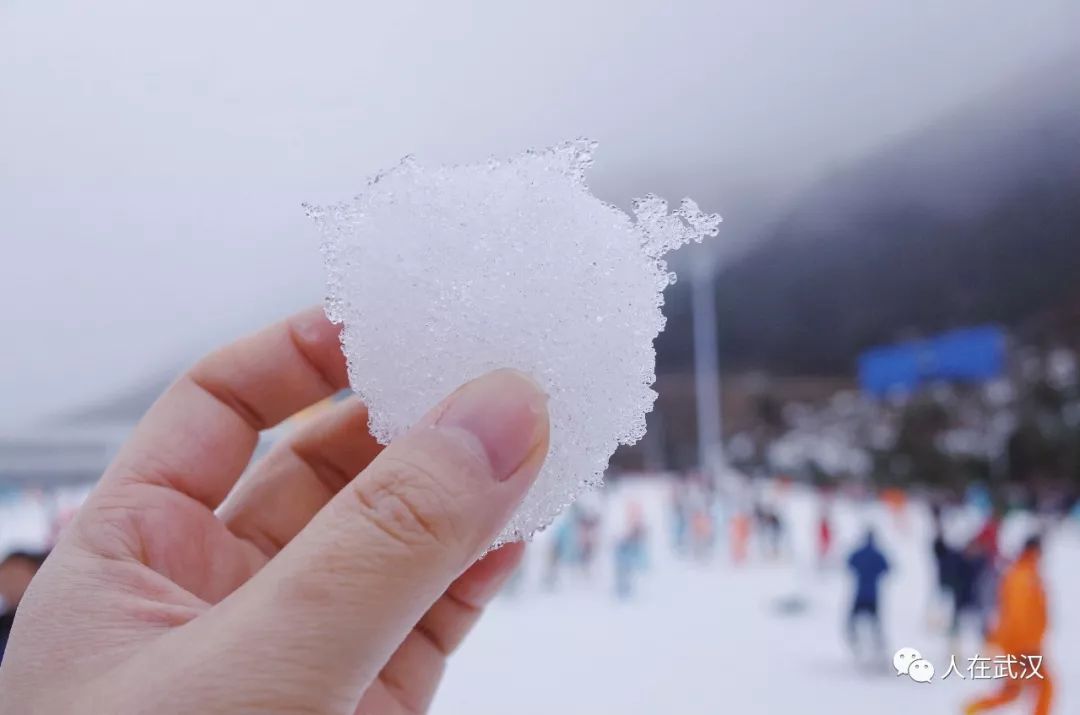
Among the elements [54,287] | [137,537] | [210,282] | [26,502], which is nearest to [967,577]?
[137,537]

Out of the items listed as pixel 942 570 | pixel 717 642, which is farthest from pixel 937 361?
pixel 717 642

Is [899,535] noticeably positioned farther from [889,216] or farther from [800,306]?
[889,216]


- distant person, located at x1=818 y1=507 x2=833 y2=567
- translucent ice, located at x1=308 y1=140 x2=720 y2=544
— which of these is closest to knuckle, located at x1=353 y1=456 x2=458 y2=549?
translucent ice, located at x1=308 y1=140 x2=720 y2=544

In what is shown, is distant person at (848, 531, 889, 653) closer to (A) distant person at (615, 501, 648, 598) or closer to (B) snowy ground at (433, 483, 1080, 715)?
(B) snowy ground at (433, 483, 1080, 715)

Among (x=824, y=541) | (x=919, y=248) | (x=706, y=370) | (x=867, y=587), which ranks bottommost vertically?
(x=867, y=587)

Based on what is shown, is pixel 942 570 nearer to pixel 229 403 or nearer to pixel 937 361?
pixel 937 361

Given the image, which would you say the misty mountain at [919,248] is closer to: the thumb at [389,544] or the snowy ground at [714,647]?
the snowy ground at [714,647]

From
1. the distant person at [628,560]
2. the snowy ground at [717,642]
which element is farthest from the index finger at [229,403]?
the distant person at [628,560]
